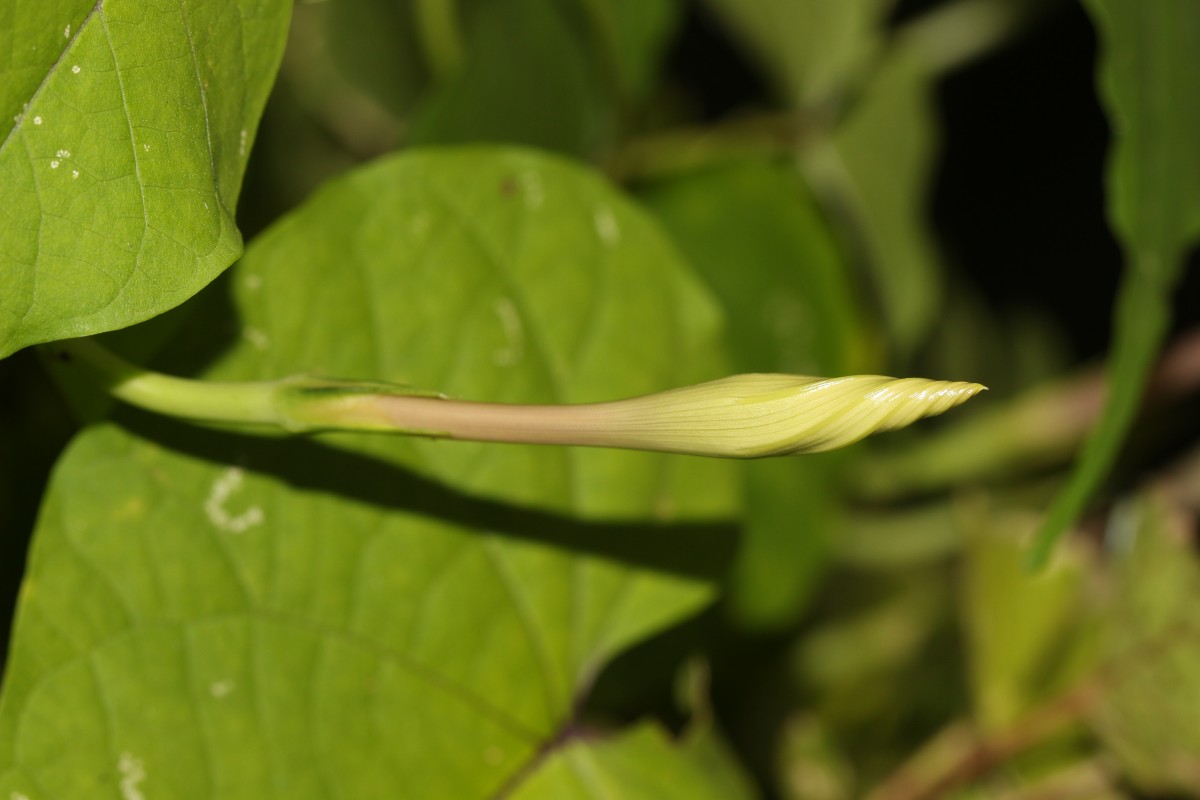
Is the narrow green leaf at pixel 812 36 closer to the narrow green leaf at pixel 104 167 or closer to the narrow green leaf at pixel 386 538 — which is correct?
the narrow green leaf at pixel 386 538

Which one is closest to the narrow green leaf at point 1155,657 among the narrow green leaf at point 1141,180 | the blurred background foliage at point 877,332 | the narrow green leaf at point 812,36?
the blurred background foliage at point 877,332

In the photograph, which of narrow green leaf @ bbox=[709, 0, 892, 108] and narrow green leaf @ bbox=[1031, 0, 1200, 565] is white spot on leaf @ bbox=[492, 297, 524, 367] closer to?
narrow green leaf @ bbox=[1031, 0, 1200, 565]

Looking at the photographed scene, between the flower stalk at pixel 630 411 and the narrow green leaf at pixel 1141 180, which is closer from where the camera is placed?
the flower stalk at pixel 630 411

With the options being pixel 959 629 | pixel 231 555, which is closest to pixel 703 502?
pixel 231 555

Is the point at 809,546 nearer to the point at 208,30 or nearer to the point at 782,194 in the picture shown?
the point at 782,194

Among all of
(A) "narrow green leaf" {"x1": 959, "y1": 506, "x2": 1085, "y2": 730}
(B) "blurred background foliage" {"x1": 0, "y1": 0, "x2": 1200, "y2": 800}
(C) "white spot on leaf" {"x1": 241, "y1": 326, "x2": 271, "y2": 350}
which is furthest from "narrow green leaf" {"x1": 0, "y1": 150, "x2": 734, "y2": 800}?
(A) "narrow green leaf" {"x1": 959, "y1": 506, "x2": 1085, "y2": 730}

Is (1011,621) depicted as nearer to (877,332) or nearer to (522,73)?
(877,332)

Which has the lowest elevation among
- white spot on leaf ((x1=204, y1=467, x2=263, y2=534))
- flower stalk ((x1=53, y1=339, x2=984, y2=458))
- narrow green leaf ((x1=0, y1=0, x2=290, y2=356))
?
white spot on leaf ((x1=204, y1=467, x2=263, y2=534))
